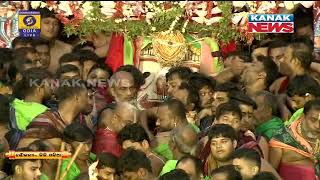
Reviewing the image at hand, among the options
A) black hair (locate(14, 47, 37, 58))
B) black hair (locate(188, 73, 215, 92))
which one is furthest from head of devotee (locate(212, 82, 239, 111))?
black hair (locate(14, 47, 37, 58))

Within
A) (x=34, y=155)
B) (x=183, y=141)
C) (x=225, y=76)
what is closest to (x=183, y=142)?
(x=183, y=141)

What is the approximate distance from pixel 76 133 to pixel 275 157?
6.72 feet

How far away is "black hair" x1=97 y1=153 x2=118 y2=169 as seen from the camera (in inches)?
447

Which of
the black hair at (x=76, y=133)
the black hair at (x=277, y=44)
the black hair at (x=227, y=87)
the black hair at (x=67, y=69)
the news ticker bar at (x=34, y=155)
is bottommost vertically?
the news ticker bar at (x=34, y=155)

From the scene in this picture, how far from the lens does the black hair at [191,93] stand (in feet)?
42.8

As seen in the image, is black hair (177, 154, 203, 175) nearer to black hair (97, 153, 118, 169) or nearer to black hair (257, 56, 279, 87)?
black hair (97, 153, 118, 169)

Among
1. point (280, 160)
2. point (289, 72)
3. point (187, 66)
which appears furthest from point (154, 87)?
point (280, 160)

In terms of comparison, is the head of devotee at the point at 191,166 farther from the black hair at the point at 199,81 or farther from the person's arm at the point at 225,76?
the person's arm at the point at 225,76

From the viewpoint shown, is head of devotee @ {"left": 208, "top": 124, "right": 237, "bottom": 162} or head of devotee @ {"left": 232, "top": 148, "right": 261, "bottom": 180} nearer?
head of devotee @ {"left": 232, "top": 148, "right": 261, "bottom": 180}

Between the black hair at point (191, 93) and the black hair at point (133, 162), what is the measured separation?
1739 millimetres

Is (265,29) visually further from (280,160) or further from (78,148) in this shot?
(78,148)

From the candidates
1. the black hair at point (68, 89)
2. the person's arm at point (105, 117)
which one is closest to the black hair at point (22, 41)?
the black hair at point (68, 89)

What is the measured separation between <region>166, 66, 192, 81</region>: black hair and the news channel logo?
2035mm

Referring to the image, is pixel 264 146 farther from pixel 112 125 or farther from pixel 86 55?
pixel 86 55
